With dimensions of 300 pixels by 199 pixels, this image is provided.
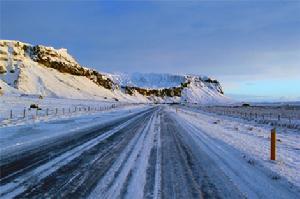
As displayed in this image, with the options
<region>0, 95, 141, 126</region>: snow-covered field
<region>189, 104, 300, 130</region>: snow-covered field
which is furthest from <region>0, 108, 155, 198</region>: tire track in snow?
<region>189, 104, 300, 130</region>: snow-covered field

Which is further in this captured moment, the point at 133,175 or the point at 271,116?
the point at 271,116

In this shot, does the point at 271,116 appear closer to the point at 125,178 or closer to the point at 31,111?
the point at 31,111

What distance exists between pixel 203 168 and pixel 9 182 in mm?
5042

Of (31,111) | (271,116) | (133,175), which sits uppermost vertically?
(31,111)

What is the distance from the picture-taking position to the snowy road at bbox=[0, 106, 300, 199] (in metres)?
7.40

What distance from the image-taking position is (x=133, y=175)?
9.04 meters

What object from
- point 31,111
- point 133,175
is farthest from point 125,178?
point 31,111

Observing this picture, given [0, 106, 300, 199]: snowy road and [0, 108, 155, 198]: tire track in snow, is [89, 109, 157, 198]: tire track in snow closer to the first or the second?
[0, 106, 300, 199]: snowy road

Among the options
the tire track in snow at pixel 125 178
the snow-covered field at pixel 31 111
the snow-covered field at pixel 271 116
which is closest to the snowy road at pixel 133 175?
the tire track in snow at pixel 125 178

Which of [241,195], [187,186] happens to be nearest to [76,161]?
[187,186]

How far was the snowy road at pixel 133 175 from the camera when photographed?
24.3 ft

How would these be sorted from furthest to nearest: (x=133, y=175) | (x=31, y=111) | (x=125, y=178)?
1. (x=31, y=111)
2. (x=133, y=175)
3. (x=125, y=178)

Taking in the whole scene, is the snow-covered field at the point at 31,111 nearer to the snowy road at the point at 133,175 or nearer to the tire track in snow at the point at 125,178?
the snowy road at the point at 133,175

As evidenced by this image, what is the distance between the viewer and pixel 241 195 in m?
7.42
